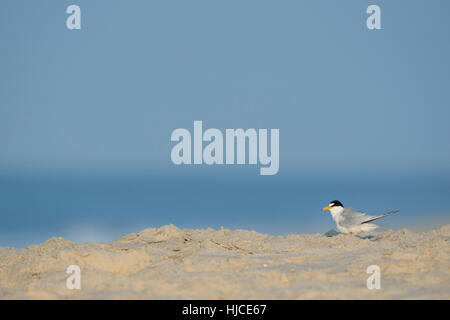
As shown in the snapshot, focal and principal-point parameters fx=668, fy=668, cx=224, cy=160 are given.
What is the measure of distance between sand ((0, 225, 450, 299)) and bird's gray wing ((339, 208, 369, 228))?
995mm

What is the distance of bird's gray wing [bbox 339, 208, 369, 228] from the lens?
23.8ft

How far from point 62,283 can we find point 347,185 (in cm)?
1402

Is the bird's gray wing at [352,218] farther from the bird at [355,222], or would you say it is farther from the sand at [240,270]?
the sand at [240,270]

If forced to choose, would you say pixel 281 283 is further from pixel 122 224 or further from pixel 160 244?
pixel 122 224

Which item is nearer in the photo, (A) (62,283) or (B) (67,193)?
(A) (62,283)

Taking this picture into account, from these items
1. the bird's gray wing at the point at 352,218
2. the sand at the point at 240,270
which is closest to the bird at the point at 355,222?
the bird's gray wing at the point at 352,218

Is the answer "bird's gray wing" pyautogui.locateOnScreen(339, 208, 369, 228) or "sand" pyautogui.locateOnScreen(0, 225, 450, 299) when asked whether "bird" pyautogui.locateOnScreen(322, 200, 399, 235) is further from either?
"sand" pyautogui.locateOnScreen(0, 225, 450, 299)

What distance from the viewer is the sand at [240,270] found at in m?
4.29

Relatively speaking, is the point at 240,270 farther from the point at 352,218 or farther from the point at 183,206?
the point at 183,206

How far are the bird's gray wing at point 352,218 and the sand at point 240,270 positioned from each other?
39.2 inches

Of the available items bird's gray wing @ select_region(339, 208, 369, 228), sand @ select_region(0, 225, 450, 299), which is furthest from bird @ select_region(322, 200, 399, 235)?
sand @ select_region(0, 225, 450, 299)
